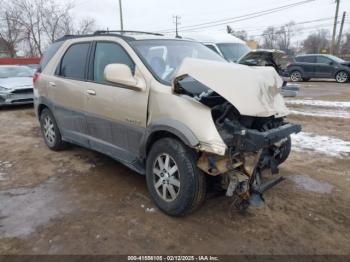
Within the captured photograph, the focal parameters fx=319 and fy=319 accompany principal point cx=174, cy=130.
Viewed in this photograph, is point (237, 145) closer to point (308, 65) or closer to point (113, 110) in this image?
point (113, 110)

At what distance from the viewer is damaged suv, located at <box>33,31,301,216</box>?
292 cm

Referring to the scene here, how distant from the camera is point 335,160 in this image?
4.93 m

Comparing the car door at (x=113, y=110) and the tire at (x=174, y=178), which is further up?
the car door at (x=113, y=110)

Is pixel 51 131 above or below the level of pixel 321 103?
above

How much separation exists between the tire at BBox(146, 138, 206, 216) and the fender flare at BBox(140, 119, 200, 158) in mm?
115

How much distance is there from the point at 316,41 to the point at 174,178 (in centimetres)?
8706

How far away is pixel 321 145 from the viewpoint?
5.68 m

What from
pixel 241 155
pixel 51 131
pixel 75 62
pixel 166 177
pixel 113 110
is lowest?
pixel 51 131

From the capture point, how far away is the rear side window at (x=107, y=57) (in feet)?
12.3

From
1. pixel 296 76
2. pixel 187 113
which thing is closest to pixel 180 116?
pixel 187 113

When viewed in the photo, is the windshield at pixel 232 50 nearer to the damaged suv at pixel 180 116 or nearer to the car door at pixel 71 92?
the damaged suv at pixel 180 116

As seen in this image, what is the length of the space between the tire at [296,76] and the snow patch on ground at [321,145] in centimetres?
1362

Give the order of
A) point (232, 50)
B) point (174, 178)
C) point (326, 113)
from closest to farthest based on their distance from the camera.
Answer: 1. point (174, 178)
2. point (326, 113)
3. point (232, 50)

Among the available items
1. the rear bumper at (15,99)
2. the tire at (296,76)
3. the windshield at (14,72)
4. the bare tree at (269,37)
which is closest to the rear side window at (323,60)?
the tire at (296,76)
